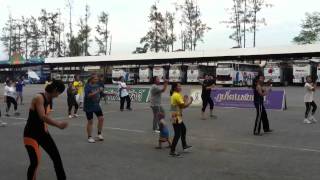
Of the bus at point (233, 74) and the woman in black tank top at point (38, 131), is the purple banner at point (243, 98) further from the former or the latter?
the bus at point (233, 74)

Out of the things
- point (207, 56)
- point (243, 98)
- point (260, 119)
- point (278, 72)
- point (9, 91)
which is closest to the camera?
point (260, 119)

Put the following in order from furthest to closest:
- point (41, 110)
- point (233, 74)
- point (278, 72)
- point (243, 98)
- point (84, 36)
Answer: point (84, 36) < point (233, 74) < point (278, 72) < point (243, 98) < point (41, 110)

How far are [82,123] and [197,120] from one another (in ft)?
13.4

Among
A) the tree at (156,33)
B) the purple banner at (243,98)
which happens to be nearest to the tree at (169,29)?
the tree at (156,33)

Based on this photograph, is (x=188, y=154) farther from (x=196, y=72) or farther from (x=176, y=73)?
(x=176, y=73)

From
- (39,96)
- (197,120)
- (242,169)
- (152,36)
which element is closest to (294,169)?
(242,169)

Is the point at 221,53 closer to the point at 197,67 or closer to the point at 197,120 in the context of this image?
the point at 197,67

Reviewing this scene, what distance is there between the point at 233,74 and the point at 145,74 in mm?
14616

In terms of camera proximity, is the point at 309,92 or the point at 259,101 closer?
the point at 259,101

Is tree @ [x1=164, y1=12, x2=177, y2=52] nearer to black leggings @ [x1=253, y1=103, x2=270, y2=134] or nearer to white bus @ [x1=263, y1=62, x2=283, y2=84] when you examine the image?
white bus @ [x1=263, y1=62, x2=283, y2=84]

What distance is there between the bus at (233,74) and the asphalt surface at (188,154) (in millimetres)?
35184

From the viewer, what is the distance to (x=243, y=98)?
880 inches

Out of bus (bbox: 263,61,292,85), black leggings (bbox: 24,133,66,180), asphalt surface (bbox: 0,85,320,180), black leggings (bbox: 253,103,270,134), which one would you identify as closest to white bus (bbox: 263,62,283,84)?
bus (bbox: 263,61,292,85)

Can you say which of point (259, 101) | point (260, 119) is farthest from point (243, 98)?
point (259, 101)
